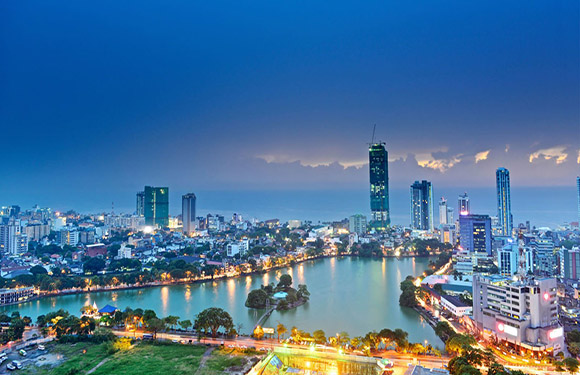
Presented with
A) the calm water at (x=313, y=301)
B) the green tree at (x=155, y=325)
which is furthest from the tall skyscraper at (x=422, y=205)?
the green tree at (x=155, y=325)

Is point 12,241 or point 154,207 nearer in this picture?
point 12,241

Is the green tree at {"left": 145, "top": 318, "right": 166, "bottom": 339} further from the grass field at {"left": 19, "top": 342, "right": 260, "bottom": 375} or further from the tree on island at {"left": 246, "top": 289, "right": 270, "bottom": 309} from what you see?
the tree on island at {"left": 246, "top": 289, "right": 270, "bottom": 309}

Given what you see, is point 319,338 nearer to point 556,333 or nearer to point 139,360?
point 139,360

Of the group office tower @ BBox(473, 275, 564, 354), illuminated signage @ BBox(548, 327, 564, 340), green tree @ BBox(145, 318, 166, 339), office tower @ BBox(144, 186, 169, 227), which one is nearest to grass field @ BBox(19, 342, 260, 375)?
green tree @ BBox(145, 318, 166, 339)

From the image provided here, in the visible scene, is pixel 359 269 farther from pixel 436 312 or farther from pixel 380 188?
pixel 380 188

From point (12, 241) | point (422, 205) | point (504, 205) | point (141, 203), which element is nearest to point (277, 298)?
point (12, 241)

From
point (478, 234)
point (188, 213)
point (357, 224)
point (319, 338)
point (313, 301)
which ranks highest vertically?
point (188, 213)
